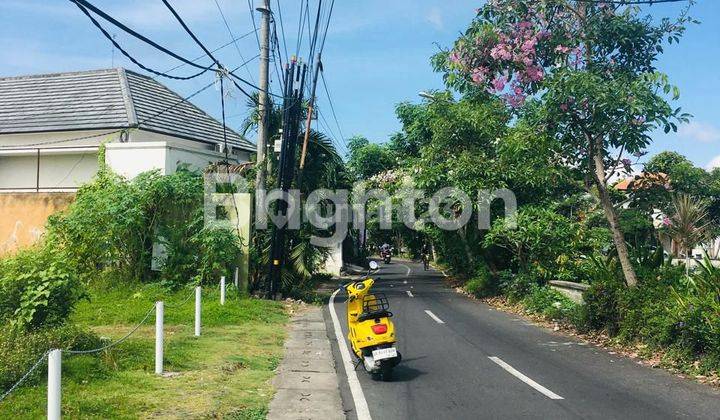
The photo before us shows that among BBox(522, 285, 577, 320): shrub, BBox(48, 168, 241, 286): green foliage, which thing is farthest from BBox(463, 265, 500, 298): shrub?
BBox(48, 168, 241, 286): green foliage

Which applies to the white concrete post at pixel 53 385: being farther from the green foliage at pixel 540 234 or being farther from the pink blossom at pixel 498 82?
the green foliage at pixel 540 234

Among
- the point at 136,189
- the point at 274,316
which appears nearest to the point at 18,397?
the point at 274,316

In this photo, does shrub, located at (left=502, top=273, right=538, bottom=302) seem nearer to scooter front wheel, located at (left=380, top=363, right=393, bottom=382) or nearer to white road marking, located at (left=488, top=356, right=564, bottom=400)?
white road marking, located at (left=488, top=356, right=564, bottom=400)

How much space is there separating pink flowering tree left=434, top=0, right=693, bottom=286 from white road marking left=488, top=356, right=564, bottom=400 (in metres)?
3.88

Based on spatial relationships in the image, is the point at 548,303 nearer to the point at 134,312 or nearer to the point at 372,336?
the point at 372,336

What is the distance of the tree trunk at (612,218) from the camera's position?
12820 millimetres

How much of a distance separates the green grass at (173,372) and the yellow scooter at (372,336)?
1443mm

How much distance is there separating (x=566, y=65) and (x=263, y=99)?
9.67 metres

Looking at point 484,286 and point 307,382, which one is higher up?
point 484,286

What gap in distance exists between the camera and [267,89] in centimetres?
1900

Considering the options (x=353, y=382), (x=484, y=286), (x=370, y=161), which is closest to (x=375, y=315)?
(x=353, y=382)

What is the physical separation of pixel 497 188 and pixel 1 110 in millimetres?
19652

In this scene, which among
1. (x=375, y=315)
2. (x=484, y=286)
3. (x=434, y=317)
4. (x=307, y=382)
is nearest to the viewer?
(x=307, y=382)

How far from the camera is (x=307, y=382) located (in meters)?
8.98
